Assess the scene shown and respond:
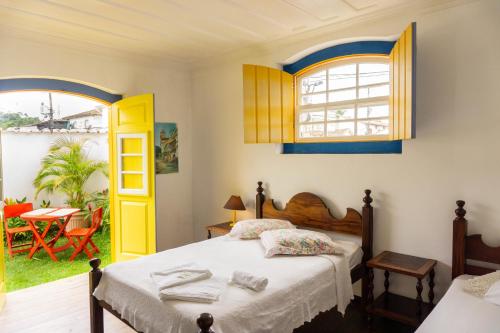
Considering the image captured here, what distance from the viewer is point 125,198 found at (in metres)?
4.33

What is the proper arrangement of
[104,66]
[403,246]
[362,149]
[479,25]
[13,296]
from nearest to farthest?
[479,25], [403,246], [362,149], [13,296], [104,66]

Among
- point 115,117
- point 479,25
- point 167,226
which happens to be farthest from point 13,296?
point 479,25

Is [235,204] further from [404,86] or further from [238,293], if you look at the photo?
[404,86]

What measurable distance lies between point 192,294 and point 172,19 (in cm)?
242

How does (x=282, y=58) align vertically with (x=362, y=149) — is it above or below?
above

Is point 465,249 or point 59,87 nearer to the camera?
point 465,249

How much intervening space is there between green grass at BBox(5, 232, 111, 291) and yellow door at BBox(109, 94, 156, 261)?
0.75m

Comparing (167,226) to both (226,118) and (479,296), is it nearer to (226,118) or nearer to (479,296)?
(226,118)

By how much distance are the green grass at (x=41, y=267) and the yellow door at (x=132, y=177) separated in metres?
0.75

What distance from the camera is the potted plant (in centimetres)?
663

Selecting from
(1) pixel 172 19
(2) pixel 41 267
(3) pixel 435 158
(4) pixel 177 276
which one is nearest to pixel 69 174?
(2) pixel 41 267

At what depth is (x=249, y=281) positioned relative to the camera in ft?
7.34

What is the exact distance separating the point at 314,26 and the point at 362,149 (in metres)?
1.30

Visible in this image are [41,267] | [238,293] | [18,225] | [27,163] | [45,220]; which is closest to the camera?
[238,293]
